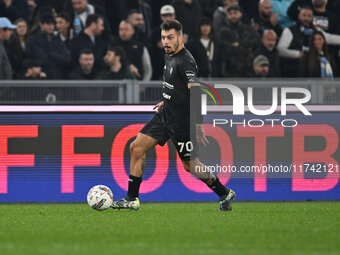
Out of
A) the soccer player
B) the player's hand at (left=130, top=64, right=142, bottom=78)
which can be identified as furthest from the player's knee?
the player's hand at (left=130, top=64, right=142, bottom=78)

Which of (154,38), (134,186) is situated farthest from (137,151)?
(154,38)

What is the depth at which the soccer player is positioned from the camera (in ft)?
32.9

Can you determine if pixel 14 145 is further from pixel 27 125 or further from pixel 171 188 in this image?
pixel 171 188

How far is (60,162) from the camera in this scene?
40.5 ft

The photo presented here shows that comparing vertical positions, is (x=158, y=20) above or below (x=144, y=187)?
above

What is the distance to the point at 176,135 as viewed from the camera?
10234mm

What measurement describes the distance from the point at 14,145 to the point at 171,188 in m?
2.48

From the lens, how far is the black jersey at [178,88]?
9.98 metres

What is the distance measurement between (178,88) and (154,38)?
5.27m

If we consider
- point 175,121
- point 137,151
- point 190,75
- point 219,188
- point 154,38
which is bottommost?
point 219,188

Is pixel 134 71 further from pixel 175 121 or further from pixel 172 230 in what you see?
pixel 172 230

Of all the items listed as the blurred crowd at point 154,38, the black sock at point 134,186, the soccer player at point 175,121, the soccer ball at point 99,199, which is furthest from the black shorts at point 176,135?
the blurred crowd at point 154,38

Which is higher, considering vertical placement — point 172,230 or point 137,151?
point 137,151

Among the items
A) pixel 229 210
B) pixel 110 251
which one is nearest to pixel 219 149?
pixel 229 210
